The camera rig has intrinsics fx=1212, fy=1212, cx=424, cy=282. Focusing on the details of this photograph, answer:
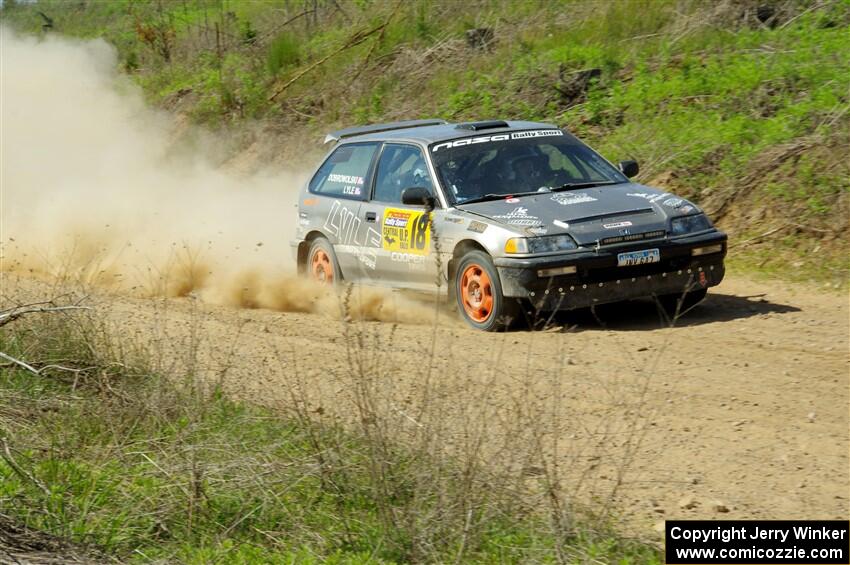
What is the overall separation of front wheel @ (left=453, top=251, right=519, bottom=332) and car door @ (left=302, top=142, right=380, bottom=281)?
144 cm

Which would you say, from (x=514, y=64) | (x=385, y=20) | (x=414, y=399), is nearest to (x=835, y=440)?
(x=414, y=399)

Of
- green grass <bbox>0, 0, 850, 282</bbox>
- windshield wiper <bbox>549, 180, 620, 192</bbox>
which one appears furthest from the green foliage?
windshield wiper <bbox>549, 180, 620, 192</bbox>

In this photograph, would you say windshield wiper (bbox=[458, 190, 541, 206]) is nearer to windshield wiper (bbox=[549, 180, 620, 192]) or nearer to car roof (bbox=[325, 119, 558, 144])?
windshield wiper (bbox=[549, 180, 620, 192])

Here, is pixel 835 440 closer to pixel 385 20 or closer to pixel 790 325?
pixel 790 325

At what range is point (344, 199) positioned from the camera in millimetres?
11023

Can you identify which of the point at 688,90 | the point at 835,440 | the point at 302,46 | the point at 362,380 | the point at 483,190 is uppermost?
the point at 302,46

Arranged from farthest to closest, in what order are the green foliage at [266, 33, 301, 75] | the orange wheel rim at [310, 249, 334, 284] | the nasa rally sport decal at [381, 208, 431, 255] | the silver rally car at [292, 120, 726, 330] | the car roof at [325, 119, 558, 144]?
the green foliage at [266, 33, 301, 75] → the orange wheel rim at [310, 249, 334, 284] → the car roof at [325, 119, 558, 144] → the nasa rally sport decal at [381, 208, 431, 255] → the silver rally car at [292, 120, 726, 330]

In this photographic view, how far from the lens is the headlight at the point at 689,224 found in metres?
9.25

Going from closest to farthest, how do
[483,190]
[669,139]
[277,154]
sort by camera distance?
[483,190] → [669,139] → [277,154]

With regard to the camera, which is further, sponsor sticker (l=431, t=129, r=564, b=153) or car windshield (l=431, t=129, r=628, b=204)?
sponsor sticker (l=431, t=129, r=564, b=153)

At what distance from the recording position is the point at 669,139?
13719 mm

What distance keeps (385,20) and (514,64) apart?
4513 millimetres

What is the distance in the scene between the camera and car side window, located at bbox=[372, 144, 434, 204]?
10.2 meters

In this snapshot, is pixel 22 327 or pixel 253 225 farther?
pixel 253 225
